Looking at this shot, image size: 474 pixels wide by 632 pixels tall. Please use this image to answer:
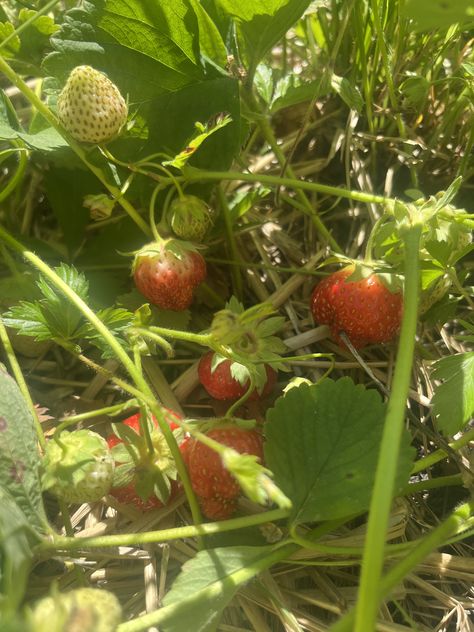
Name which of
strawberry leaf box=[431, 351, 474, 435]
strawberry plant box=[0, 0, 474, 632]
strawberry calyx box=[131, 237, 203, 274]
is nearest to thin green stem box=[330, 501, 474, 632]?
strawberry plant box=[0, 0, 474, 632]

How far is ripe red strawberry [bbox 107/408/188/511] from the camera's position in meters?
0.99

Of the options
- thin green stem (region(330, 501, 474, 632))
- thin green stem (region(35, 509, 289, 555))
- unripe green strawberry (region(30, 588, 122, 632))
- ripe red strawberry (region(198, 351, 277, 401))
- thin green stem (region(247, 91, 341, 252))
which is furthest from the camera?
thin green stem (region(247, 91, 341, 252))

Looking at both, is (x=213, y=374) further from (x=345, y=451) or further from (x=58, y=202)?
(x=58, y=202)

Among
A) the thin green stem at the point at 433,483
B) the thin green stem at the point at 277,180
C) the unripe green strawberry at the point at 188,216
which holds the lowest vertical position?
the thin green stem at the point at 433,483

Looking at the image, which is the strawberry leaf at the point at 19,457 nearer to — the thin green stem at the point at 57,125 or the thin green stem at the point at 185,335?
the thin green stem at the point at 185,335

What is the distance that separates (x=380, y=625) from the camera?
96 cm

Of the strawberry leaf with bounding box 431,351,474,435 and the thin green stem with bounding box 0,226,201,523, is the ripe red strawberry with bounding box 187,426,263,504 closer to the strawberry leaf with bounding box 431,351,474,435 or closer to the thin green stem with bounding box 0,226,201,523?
the thin green stem with bounding box 0,226,201,523

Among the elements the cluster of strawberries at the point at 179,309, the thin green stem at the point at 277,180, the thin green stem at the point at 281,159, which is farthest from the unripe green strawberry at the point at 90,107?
the thin green stem at the point at 281,159

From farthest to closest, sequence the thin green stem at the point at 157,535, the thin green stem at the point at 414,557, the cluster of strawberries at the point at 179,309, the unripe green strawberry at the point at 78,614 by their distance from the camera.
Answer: the cluster of strawberries at the point at 179,309
the thin green stem at the point at 157,535
the thin green stem at the point at 414,557
the unripe green strawberry at the point at 78,614

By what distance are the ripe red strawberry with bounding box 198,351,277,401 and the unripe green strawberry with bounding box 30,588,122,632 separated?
1.38 feet

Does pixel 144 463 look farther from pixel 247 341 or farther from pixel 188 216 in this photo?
pixel 188 216

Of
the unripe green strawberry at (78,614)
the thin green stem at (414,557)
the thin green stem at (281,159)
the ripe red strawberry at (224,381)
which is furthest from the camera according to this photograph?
the thin green stem at (281,159)

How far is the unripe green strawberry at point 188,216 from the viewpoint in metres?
1.18

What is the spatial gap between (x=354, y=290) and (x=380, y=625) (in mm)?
494
